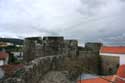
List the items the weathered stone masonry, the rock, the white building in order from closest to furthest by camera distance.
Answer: the rock < the weathered stone masonry < the white building

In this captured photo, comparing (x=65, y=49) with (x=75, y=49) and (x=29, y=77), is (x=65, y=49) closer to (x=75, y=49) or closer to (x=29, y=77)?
(x=75, y=49)

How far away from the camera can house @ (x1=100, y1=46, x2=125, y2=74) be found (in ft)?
37.0

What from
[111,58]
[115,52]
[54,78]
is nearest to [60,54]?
[54,78]

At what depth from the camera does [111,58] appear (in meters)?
12.0

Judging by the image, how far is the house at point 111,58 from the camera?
445 inches

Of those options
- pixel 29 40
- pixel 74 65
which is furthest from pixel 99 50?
pixel 29 40

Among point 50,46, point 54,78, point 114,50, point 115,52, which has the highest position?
point 50,46

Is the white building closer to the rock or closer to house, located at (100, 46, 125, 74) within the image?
house, located at (100, 46, 125, 74)

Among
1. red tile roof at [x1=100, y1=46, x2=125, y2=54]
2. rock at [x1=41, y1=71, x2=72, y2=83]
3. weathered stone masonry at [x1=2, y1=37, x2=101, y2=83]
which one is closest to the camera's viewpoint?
rock at [x1=41, y1=71, x2=72, y2=83]

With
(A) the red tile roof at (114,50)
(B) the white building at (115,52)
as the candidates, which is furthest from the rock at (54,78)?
(A) the red tile roof at (114,50)

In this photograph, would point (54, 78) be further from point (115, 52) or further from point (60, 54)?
point (115, 52)

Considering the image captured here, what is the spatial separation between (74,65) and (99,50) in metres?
3.99

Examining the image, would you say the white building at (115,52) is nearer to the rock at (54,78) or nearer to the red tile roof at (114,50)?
the red tile roof at (114,50)

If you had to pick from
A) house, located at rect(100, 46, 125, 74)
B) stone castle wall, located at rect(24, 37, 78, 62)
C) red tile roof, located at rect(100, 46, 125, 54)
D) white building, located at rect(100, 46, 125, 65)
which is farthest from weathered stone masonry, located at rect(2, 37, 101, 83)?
red tile roof, located at rect(100, 46, 125, 54)
